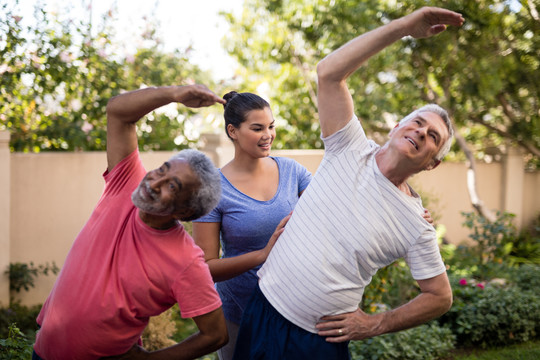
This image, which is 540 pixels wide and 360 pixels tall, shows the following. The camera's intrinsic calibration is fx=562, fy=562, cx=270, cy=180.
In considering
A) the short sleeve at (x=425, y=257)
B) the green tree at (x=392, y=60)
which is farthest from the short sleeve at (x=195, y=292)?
the green tree at (x=392, y=60)

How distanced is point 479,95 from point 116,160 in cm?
816

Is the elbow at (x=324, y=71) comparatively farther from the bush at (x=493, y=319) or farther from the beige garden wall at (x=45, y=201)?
the beige garden wall at (x=45, y=201)

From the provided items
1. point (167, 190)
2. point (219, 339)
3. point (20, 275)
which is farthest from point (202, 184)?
point (20, 275)

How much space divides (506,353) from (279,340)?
11.4 feet

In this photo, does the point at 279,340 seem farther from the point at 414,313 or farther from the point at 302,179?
the point at 302,179

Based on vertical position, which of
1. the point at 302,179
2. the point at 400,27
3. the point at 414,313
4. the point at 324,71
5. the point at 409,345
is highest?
the point at 400,27

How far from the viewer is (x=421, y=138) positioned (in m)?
2.13

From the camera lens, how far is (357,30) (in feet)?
26.9

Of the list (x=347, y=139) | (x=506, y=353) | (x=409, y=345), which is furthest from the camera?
(x=506, y=353)

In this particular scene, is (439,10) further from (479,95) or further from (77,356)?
(479,95)

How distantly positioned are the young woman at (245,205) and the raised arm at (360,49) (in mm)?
567

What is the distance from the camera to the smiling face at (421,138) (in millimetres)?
2115

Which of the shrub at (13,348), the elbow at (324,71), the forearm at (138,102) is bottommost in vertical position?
the shrub at (13,348)

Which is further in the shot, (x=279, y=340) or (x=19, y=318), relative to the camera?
(x=19, y=318)
